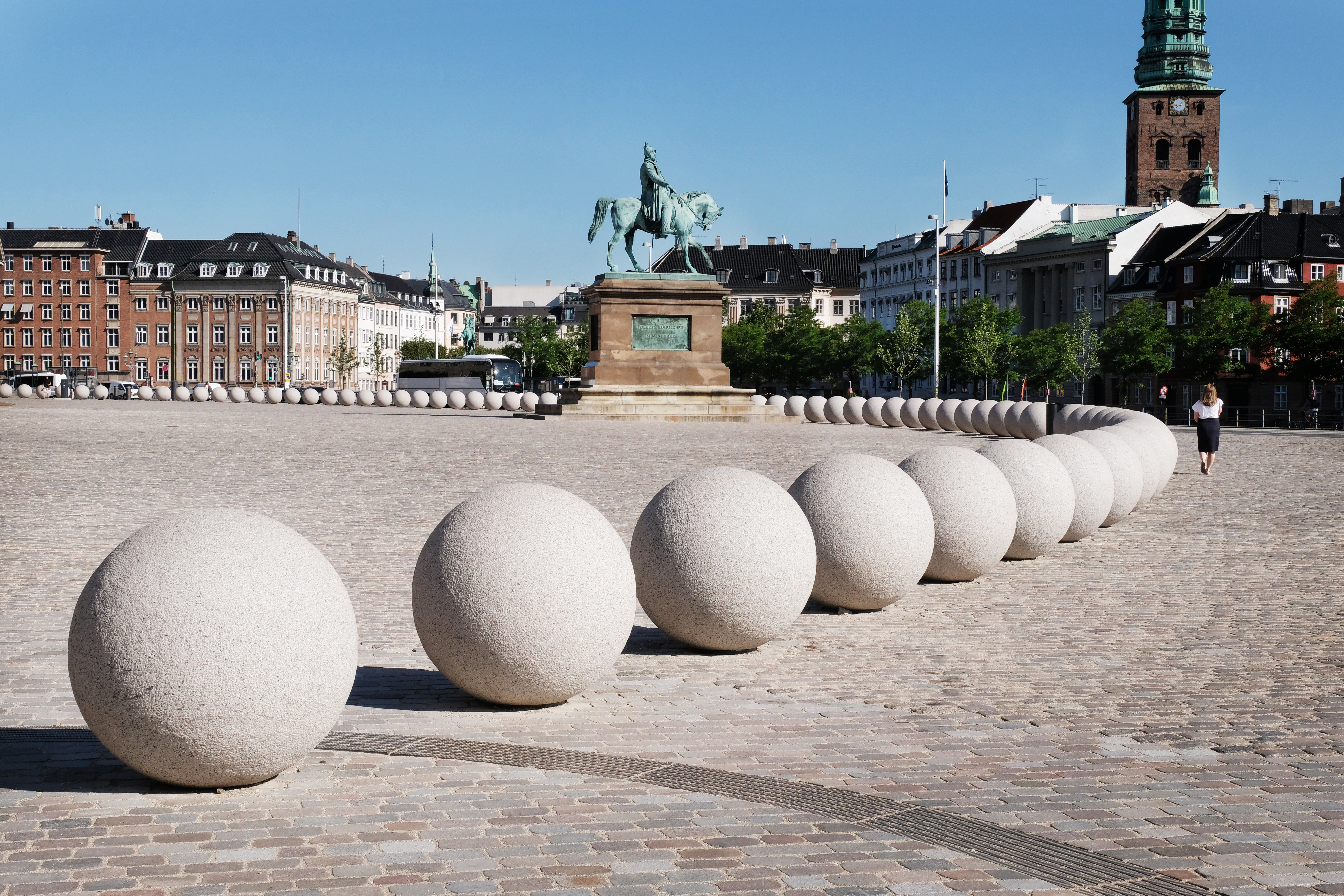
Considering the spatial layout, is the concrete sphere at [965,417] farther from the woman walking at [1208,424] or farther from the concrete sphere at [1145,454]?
the concrete sphere at [1145,454]

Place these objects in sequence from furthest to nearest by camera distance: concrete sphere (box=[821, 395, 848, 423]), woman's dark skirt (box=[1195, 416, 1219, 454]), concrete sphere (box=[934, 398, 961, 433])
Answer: concrete sphere (box=[821, 395, 848, 423])
concrete sphere (box=[934, 398, 961, 433])
woman's dark skirt (box=[1195, 416, 1219, 454])

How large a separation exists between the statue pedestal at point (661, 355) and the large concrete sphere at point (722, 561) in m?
34.5

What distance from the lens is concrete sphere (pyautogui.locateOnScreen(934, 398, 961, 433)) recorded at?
44500mm

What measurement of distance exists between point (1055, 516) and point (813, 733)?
6972mm

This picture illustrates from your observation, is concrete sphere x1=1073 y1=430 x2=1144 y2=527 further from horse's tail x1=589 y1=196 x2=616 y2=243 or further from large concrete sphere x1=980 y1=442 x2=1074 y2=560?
→ horse's tail x1=589 y1=196 x2=616 y2=243

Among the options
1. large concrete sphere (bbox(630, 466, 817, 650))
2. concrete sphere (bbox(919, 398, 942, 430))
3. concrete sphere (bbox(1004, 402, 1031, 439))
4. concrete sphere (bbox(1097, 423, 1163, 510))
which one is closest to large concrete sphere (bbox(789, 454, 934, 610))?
large concrete sphere (bbox(630, 466, 817, 650))

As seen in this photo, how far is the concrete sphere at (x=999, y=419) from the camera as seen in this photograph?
4131 cm

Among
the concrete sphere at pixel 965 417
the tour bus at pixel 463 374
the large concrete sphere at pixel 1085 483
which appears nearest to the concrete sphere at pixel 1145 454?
the large concrete sphere at pixel 1085 483

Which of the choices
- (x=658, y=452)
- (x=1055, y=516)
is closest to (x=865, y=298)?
(x=658, y=452)

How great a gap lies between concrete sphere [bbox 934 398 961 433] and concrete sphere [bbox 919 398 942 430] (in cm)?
3

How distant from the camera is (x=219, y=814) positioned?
238 inches

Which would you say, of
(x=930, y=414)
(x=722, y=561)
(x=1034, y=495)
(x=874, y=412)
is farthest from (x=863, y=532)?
(x=874, y=412)

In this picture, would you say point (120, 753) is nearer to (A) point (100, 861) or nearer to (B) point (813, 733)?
(A) point (100, 861)

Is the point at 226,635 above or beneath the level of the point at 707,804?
above
